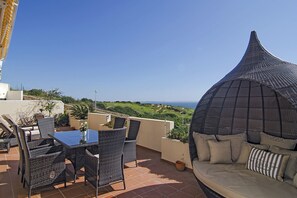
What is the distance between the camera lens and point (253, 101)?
13.1 ft

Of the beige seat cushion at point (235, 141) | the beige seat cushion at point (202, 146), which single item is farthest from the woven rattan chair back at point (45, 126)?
the beige seat cushion at point (235, 141)

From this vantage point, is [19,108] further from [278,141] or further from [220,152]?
[278,141]

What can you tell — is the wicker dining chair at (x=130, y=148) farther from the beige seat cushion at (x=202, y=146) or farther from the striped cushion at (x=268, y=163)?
the striped cushion at (x=268, y=163)

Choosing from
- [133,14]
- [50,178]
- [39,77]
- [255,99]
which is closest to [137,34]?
[133,14]

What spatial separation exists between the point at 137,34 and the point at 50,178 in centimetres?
758

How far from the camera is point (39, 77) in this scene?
682 inches

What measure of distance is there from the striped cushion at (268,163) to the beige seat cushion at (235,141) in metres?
0.37

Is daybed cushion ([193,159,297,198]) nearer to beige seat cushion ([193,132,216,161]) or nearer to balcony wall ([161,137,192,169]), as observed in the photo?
beige seat cushion ([193,132,216,161])

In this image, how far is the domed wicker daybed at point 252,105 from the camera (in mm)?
2600

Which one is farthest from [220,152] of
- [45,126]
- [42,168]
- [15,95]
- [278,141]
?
[15,95]

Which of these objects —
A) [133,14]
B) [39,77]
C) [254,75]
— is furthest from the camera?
[39,77]

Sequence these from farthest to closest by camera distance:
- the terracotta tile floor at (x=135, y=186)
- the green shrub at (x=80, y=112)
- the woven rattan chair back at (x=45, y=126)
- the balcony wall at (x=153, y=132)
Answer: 1. the green shrub at (x=80, y=112)
2. the balcony wall at (x=153, y=132)
3. the woven rattan chair back at (x=45, y=126)
4. the terracotta tile floor at (x=135, y=186)

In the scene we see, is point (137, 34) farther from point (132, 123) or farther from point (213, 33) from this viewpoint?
point (132, 123)

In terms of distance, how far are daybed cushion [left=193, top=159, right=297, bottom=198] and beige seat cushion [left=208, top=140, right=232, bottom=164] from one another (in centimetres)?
12
